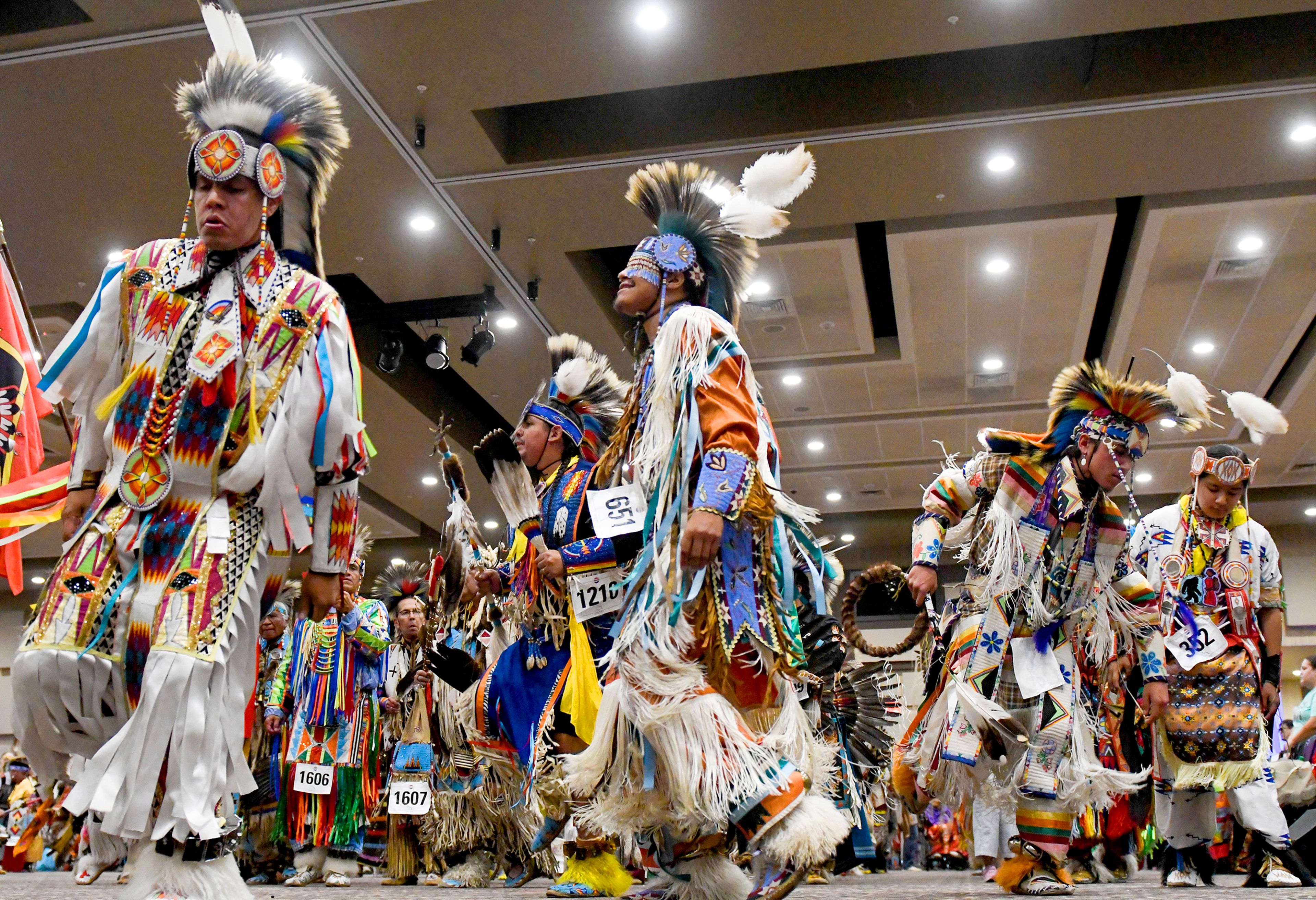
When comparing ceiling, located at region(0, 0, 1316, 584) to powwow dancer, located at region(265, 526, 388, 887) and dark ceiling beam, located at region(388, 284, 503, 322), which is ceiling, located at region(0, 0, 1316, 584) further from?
powwow dancer, located at region(265, 526, 388, 887)

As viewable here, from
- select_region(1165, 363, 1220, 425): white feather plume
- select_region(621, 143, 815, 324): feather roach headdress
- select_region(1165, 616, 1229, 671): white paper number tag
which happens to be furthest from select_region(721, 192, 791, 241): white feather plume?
select_region(1165, 616, 1229, 671): white paper number tag

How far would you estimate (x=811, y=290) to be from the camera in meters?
9.30

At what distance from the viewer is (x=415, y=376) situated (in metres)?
11.8

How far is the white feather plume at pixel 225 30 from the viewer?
2678 millimetres

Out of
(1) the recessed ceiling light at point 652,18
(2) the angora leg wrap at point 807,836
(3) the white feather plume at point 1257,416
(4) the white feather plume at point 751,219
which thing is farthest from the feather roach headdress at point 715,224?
(1) the recessed ceiling light at point 652,18

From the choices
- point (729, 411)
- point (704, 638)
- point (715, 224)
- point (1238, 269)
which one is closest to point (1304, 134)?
point (1238, 269)

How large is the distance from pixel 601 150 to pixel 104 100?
118 inches

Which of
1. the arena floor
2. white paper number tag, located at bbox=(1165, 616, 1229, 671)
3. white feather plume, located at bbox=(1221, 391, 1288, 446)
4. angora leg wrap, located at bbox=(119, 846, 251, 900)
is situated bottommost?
the arena floor

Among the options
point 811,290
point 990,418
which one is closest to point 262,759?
point 811,290

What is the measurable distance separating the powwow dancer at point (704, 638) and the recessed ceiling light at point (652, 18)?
12.3ft

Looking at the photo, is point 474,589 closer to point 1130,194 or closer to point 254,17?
point 254,17

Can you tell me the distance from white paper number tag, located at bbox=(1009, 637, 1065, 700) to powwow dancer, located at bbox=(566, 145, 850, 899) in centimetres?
106

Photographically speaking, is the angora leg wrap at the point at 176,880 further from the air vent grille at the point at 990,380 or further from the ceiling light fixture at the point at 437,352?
the air vent grille at the point at 990,380

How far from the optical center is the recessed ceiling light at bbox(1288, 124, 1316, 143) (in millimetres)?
7082
